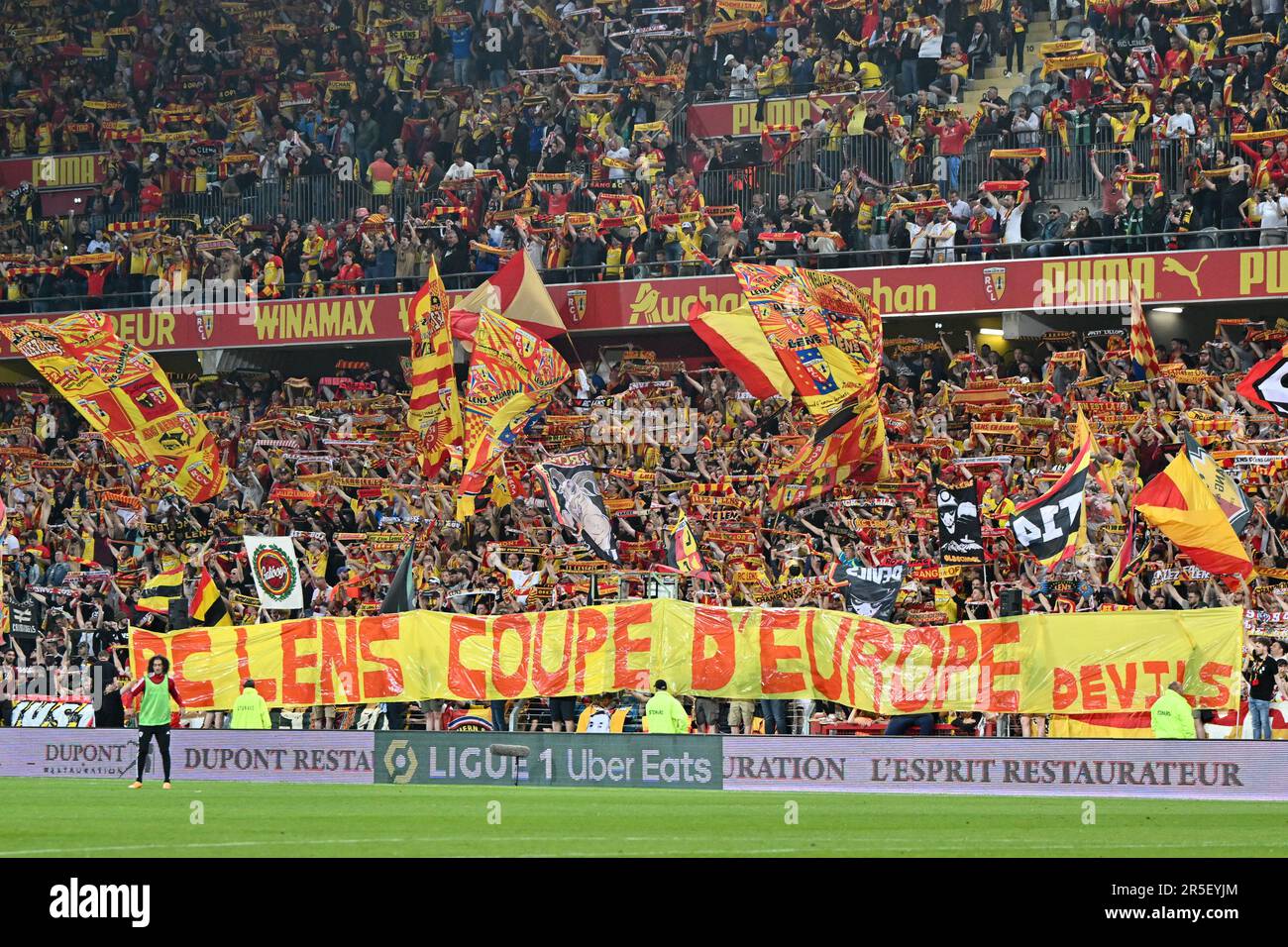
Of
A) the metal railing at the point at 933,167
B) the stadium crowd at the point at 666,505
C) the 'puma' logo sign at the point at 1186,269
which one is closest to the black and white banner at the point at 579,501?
the stadium crowd at the point at 666,505

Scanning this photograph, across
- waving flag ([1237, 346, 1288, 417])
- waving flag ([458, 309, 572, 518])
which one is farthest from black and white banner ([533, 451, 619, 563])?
waving flag ([1237, 346, 1288, 417])

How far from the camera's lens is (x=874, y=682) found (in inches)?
960

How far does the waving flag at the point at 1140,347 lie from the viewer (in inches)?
1109

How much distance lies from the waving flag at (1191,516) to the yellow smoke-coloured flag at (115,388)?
14.3m

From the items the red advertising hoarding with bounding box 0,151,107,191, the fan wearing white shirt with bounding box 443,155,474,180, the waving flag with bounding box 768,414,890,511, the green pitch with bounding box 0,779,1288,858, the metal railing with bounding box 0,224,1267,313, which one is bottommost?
the green pitch with bounding box 0,779,1288,858

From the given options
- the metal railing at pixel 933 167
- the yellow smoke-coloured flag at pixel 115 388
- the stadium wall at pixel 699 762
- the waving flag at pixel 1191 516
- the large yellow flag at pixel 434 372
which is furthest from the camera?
the metal railing at pixel 933 167

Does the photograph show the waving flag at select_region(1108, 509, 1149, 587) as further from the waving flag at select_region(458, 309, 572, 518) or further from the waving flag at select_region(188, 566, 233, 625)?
the waving flag at select_region(188, 566, 233, 625)

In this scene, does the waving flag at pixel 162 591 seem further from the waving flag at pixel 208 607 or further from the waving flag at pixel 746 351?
the waving flag at pixel 746 351

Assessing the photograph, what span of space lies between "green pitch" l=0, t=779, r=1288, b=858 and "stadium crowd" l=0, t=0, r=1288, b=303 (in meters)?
13.7

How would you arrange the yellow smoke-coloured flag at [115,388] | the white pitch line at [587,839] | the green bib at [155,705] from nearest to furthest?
the white pitch line at [587,839]
the green bib at [155,705]
the yellow smoke-coloured flag at [115,388]

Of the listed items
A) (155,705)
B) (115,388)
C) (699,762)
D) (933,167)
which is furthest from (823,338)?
(115,388)

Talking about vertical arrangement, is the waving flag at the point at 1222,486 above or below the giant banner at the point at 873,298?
below

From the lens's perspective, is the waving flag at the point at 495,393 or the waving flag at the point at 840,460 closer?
the waving flag at the point at 840,460

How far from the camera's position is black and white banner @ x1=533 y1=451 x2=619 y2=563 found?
28.3 m
